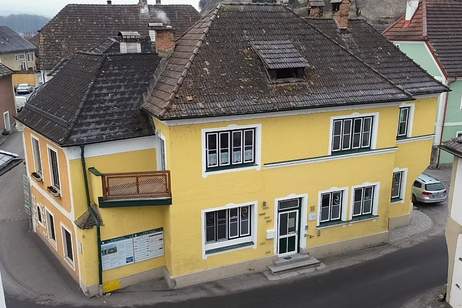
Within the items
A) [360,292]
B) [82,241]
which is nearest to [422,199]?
[360,292]

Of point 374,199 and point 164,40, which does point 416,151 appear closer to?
point 374,199

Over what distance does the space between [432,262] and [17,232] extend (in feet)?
60.8

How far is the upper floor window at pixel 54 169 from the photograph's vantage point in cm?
1745

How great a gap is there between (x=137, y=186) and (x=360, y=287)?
905 centimetres

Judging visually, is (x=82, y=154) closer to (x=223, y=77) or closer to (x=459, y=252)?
(x=223, y=77)

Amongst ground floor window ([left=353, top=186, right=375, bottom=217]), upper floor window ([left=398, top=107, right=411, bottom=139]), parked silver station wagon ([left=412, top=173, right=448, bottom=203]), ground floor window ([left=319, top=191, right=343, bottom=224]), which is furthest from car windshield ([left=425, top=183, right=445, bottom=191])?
ground floor window ([left=319, top=191, right=343, bottom=224])

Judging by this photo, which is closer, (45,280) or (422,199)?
(45,280)

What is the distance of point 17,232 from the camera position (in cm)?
2167

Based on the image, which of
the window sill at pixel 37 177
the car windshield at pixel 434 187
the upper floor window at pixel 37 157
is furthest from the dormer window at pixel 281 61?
the car windshield at pixel 434 187

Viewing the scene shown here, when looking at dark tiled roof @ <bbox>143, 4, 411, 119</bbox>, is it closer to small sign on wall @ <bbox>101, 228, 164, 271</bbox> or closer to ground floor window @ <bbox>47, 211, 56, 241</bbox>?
small sign on wall @ <bbox>101, 228, 164, 271</bbox>

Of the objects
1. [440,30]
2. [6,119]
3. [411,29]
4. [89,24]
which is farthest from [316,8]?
[6,119]

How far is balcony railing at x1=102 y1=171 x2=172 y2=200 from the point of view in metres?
15.7

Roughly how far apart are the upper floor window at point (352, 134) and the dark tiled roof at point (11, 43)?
59022 millimetres

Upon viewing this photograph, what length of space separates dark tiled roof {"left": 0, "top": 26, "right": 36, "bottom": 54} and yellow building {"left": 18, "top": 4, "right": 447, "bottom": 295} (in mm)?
52317
